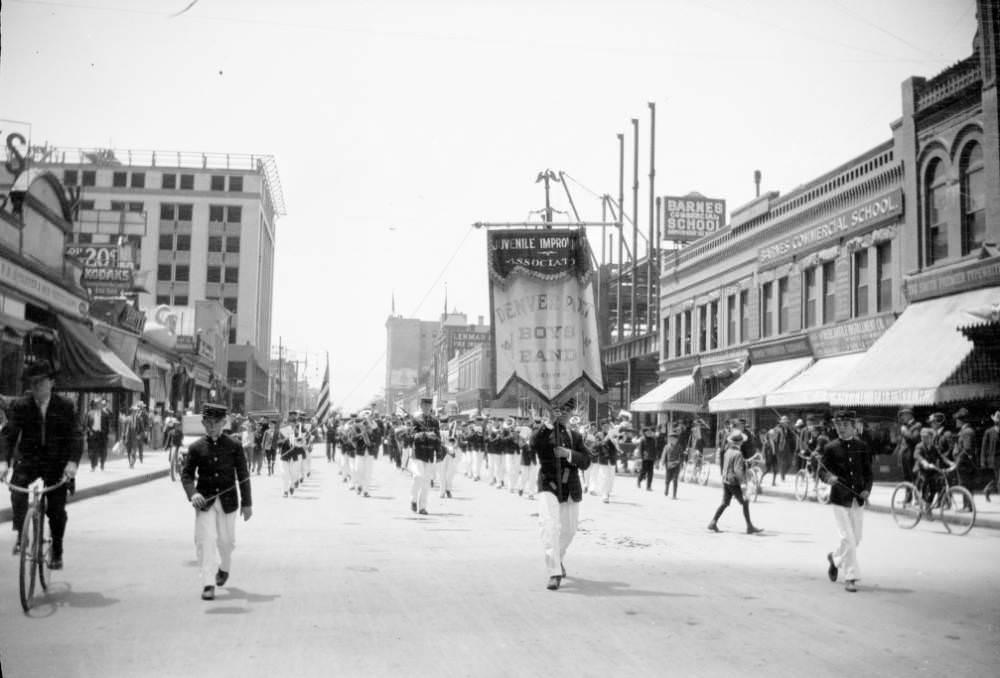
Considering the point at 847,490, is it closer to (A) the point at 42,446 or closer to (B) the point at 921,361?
(A) the point at 42,446

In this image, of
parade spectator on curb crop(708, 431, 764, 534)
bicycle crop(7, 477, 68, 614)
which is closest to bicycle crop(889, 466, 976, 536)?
parade spectator on curb crop(708, 431, 764, 534)

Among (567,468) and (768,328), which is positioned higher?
(768,328)

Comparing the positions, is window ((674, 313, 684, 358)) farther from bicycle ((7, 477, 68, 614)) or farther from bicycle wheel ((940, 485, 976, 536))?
bicycle ((7, 477, 68, 614))

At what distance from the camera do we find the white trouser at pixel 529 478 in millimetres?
22188

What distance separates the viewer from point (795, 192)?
33.3 m

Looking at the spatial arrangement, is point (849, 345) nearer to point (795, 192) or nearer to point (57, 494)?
point (795, 192)

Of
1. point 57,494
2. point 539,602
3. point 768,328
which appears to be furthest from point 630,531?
point 768,328

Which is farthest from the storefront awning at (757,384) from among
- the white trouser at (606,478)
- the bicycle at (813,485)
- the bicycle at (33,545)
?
the bicycle at (33,545)

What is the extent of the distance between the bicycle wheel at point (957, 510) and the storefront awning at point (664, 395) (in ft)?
79.3

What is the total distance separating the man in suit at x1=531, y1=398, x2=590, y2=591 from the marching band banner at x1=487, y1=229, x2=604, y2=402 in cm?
434

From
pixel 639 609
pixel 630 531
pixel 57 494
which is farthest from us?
pixel 630 531

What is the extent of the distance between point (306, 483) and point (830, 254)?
18484mm

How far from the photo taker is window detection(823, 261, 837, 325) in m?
31.2

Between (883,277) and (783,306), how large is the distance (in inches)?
244
